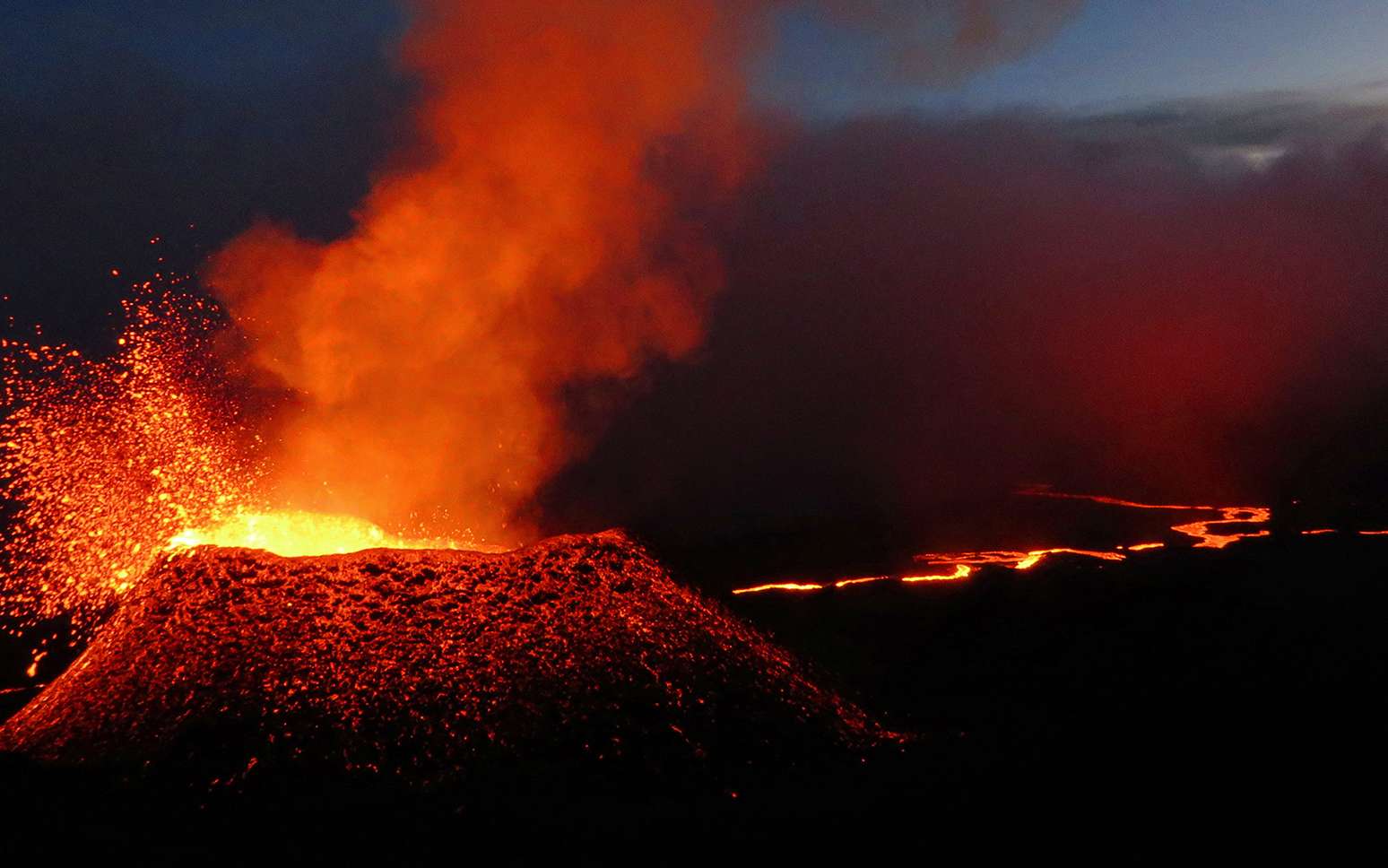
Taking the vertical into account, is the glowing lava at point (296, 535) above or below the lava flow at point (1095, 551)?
above

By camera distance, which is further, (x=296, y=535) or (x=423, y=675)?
(x=296, y=535)

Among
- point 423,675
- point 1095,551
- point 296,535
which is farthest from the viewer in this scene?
point 1095,551

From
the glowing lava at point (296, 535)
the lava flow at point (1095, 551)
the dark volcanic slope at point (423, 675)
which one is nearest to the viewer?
the dark volcanic slope at point (423, 675)

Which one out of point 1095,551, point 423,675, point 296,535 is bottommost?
point 1095,551

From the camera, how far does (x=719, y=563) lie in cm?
1350

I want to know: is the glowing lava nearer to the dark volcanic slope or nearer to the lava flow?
the dark volcanic slope

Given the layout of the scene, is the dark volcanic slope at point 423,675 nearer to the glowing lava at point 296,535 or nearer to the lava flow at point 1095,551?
the glowing lava at point 296,535

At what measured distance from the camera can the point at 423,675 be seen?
19.8 ft

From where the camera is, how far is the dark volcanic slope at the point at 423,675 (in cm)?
566

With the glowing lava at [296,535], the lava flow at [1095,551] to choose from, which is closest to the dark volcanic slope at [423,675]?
the glowing lava at [296,535]

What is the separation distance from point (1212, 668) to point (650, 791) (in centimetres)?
516

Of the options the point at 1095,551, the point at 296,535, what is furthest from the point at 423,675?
the point at 1095,551

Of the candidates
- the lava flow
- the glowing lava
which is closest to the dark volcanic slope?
the glowing lava

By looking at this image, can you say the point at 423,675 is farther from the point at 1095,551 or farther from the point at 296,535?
the point at 1095,551
